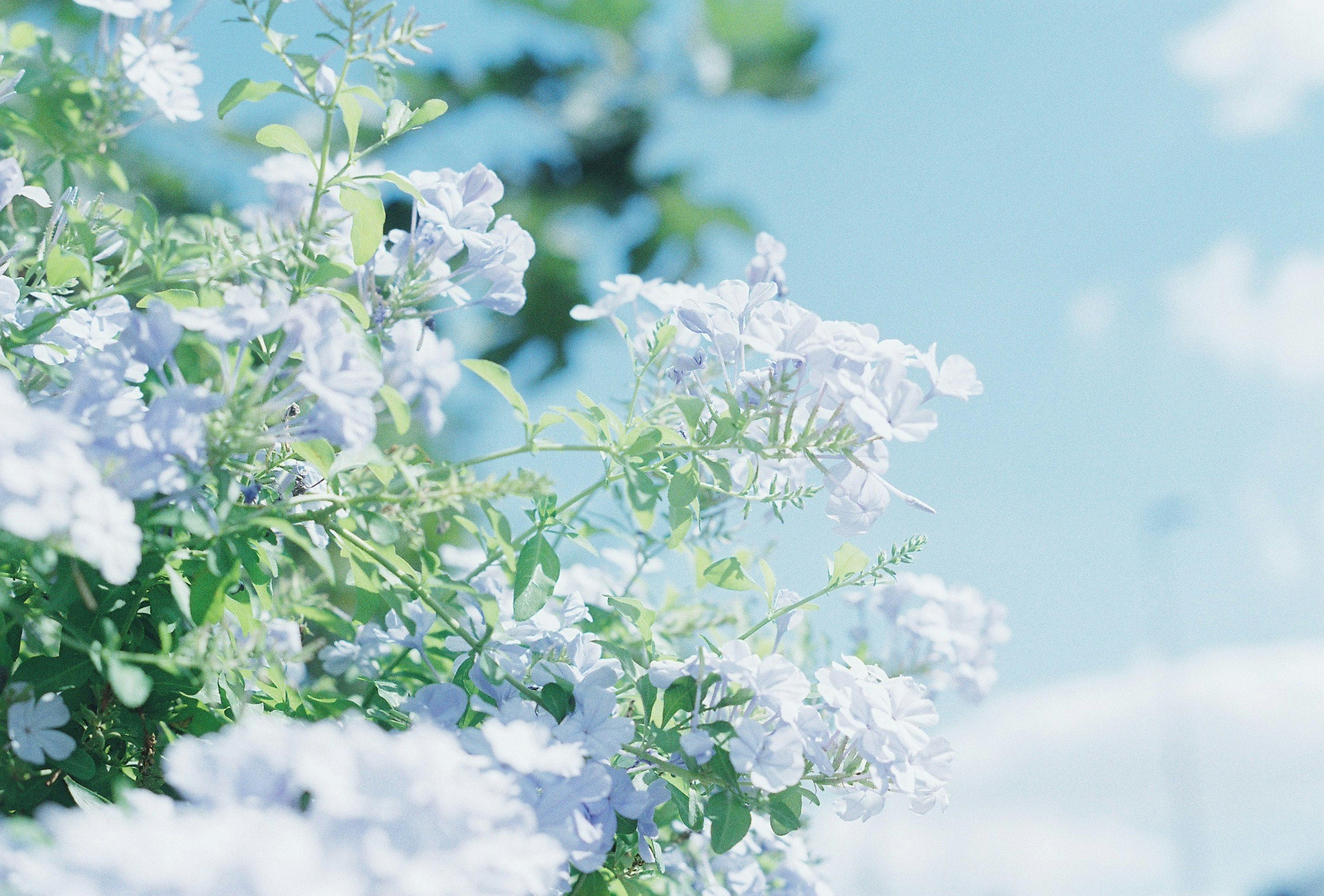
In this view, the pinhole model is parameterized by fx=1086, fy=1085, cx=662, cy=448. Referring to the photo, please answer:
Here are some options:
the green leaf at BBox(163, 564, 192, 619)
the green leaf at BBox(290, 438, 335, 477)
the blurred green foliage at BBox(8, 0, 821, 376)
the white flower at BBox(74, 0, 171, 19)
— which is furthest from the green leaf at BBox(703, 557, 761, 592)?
the blurred green foliage at BBox(8, 0, 821, 376)

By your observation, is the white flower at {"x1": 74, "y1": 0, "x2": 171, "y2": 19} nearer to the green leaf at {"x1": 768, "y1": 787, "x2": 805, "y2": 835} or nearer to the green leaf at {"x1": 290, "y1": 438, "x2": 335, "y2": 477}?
the green leaf at {"x1": 290, "y1": 438, "x2": 335, "y2": 477}

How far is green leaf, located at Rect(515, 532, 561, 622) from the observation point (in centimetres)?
118

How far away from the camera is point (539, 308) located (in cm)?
1134

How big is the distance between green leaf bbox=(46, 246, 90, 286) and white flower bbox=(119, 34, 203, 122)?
19 cm

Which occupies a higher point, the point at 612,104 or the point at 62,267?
the point at 612,104

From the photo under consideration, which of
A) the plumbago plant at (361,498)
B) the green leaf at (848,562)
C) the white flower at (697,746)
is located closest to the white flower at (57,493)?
the plumbago plant at (361,498)

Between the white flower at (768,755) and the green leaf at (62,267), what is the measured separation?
0.87 metres

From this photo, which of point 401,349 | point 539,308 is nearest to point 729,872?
point 401,349

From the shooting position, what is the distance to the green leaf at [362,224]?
1.20 m

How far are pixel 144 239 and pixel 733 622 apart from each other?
1.14 metres

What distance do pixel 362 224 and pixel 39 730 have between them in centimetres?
60

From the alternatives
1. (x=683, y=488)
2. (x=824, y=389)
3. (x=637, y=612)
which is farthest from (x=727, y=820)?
(x=824, y=389)

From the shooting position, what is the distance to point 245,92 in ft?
3.92

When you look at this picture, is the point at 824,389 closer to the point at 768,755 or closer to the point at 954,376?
the point at 954,376
